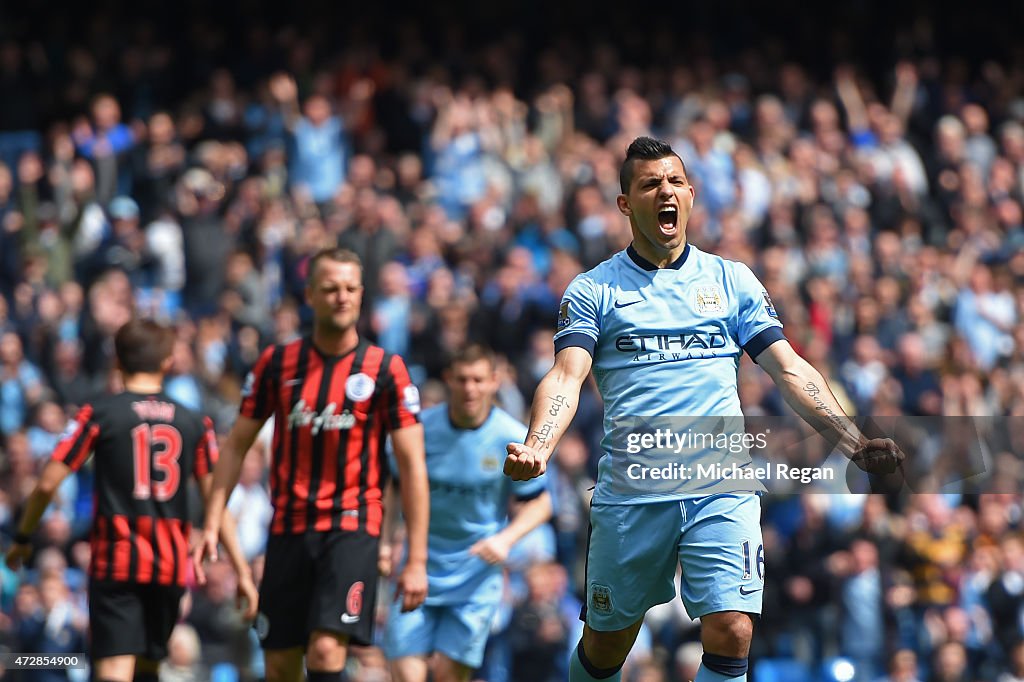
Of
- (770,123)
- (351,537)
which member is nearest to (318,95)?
(770,123)

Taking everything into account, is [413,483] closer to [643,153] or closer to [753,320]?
[753,320]

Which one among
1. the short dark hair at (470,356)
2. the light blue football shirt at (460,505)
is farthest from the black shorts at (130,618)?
the short dark hair at (470,356)

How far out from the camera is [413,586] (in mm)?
7219

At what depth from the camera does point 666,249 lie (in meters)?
6.64

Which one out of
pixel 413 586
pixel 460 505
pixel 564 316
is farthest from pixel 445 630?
pixel 564 316

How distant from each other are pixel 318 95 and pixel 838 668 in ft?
35.8

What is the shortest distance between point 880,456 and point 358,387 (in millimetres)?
2690

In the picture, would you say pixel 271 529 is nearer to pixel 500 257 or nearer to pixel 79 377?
pixel 79 377

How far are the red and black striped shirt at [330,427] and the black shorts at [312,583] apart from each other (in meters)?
0.07

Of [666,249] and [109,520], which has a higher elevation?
[666,249]

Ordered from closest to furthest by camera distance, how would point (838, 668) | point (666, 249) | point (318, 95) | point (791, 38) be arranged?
point (666, 249)
point (838, 668)
point (318, 95)
point (791, 38)

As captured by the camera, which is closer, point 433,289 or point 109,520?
point 109,520

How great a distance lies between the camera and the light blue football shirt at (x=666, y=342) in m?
6.43

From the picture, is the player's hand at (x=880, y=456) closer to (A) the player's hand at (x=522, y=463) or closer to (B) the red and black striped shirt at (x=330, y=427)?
(A) the player's hand at (x=522, y=463)
